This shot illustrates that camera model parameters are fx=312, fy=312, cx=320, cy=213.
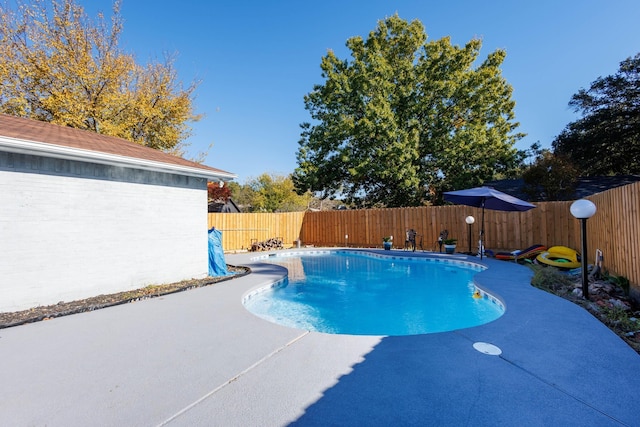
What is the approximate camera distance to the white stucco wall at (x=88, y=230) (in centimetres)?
442

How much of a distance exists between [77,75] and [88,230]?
1217 cm

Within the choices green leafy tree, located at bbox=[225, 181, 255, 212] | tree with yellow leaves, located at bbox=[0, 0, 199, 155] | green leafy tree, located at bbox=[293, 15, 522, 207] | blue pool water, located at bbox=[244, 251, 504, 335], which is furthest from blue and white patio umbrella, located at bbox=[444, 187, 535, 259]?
green leafy tree, located at bbox=[225, 181, 255, 212]

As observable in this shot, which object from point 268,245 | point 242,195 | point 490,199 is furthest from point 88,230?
point 242,195

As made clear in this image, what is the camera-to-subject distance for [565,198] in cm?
1376

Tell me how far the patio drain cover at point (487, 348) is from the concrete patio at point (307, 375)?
8cm

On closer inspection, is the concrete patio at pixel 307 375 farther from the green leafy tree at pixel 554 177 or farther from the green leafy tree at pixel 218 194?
the green leafy tree at pixel 218 194

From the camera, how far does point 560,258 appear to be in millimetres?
8203

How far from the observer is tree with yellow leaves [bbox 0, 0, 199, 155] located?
1245 centimetres

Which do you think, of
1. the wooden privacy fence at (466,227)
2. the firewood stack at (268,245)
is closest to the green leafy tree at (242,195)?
the wooden privacy fence at (466,227)

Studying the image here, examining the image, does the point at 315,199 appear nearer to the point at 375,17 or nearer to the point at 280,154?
the point at 280,154

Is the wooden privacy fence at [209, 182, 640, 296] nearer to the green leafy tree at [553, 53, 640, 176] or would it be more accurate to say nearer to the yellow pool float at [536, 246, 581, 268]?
the yellow pool float at [536, 246, 581, 268]

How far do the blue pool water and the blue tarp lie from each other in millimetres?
1611

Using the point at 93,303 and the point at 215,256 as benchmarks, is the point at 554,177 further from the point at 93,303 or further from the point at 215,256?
the point at 93,303

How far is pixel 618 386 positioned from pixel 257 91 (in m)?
17.1
